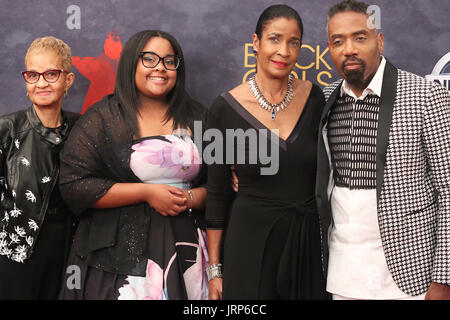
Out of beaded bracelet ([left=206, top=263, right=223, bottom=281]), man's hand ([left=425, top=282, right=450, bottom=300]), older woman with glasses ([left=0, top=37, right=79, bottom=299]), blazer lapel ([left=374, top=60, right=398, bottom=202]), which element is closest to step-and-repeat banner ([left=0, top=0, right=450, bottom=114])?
older woman with glasses ([left=0, top=37, right=79, bottom=299])

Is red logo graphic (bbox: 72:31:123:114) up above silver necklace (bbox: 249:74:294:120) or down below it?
above

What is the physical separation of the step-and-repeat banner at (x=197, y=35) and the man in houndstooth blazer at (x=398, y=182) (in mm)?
800

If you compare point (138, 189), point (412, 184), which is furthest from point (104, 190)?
point (412, 184)

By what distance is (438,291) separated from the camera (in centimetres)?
188

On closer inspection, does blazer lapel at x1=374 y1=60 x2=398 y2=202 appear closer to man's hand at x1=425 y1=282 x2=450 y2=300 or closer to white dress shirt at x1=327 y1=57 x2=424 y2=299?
white dress shirt at x1=327 y1=57 x2=424 y2=299

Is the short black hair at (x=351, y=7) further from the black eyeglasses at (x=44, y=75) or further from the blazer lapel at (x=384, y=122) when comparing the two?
the black eyeglasses at (x=44, y=75)

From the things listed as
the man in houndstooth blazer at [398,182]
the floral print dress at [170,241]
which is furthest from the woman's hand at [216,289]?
the man in houndstooth blazer at [398,182]

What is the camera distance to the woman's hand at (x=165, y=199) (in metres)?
2.26

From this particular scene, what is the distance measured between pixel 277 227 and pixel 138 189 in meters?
0.63

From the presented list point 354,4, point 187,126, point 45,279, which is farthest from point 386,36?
point 45,279

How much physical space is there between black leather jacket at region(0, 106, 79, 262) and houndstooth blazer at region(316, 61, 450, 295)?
4.72 feet

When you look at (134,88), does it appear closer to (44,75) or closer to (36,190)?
(44,75)

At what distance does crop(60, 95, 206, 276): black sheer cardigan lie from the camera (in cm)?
227
